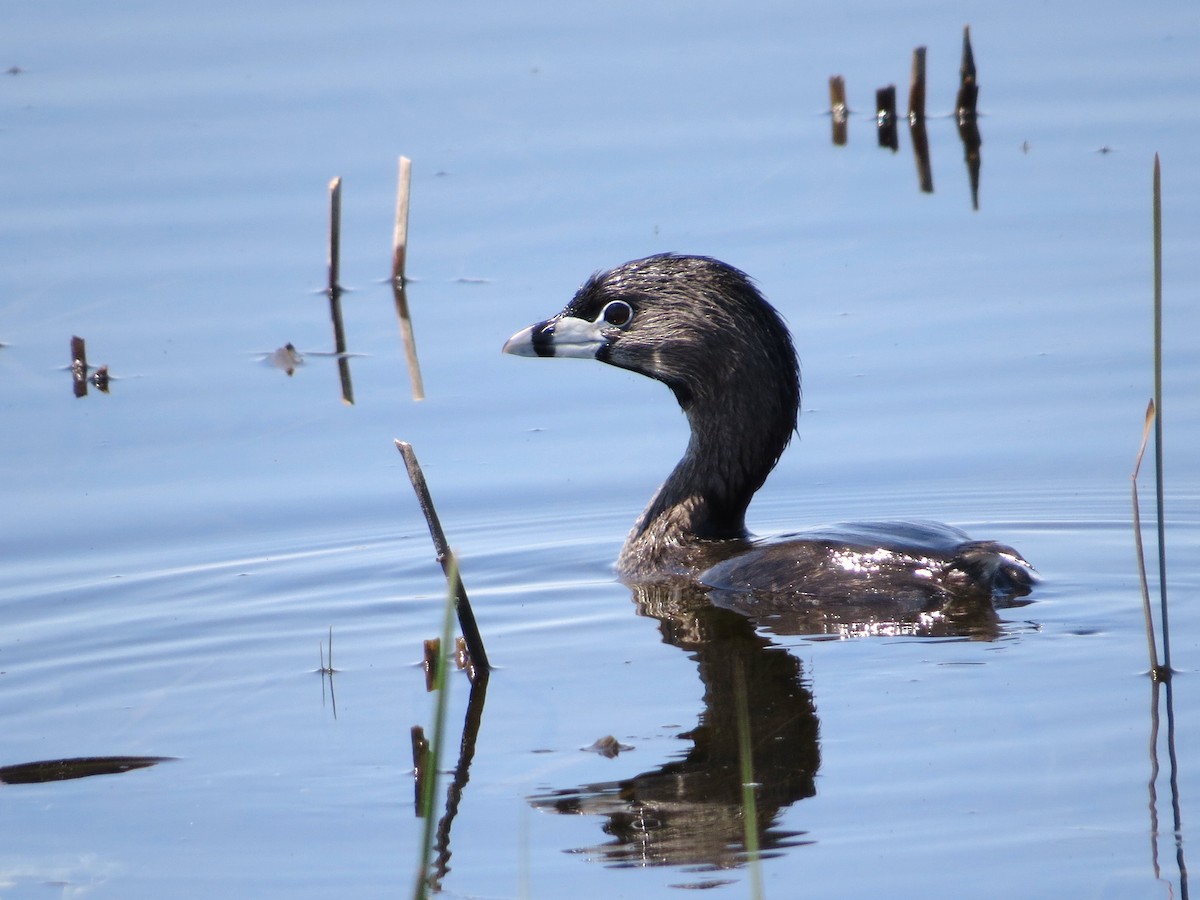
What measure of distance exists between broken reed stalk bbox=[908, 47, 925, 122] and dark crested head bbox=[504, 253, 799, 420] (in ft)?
18.2

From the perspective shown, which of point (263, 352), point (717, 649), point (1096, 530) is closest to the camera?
point (717, 649)

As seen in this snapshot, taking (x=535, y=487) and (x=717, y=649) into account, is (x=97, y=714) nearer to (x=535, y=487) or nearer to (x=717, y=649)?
(x=717, y=649)

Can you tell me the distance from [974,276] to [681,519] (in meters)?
3.38

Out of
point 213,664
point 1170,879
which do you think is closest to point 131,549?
point 213,664

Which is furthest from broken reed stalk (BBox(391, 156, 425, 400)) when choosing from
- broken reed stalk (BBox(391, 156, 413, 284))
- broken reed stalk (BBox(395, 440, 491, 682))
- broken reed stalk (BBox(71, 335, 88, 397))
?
broken reed stalk (BBox(395, 440, 491, 682))

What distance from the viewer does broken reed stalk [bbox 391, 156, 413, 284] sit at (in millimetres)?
10766

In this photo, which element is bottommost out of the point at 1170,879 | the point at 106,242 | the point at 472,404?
the point at 1170,879

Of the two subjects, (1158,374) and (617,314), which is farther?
(617,314)

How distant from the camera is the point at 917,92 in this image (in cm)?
1336

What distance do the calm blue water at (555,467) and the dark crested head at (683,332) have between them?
653 millimetres

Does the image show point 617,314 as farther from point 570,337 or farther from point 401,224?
A: point 401,224

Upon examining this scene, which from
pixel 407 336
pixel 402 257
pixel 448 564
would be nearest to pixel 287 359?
pixel 407 336

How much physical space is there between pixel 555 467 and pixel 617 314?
32.5 inches

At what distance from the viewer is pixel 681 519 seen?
7.99 meters
